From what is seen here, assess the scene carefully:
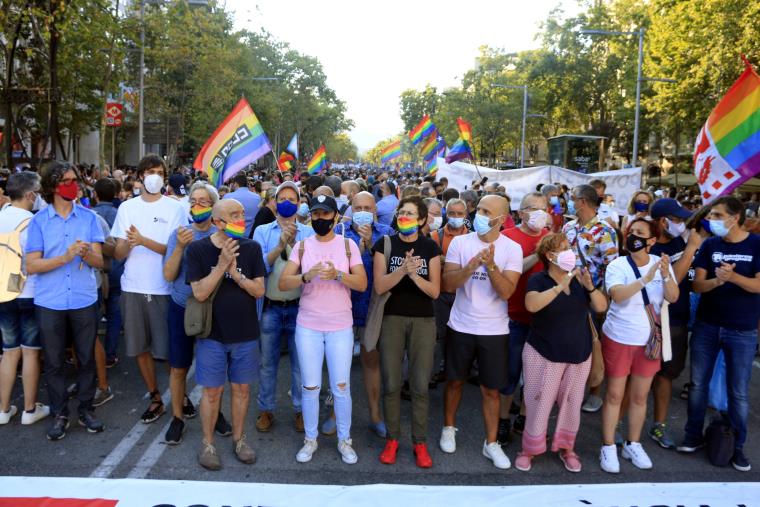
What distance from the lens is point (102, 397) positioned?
5734mm

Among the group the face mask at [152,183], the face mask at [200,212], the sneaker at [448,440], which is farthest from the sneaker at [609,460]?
the face mask at [152,183]

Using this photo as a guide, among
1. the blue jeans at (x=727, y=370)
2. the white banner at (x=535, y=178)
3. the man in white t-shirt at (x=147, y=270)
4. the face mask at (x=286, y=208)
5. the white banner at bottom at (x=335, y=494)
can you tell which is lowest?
the white banner at bottom at (x=335, y=494)

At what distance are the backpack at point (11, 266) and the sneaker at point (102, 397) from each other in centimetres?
121

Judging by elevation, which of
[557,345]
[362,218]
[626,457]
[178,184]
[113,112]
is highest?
[113,112]

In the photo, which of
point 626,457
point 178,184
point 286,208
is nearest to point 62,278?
point 286,208

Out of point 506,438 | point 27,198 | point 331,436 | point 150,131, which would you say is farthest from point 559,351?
point 150,131

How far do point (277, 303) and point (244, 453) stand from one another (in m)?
1.13

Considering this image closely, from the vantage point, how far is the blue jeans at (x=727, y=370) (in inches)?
187

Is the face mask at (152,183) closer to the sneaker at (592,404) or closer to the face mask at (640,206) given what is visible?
the sneaker at (592,404)

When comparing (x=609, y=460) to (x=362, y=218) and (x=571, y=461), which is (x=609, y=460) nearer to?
(x=571, y=461)

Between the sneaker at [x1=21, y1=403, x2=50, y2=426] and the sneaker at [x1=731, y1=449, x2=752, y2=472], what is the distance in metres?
5.34

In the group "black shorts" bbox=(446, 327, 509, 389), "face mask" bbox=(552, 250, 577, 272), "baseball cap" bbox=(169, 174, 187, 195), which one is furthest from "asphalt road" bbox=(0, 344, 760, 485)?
"baseball cap" bbox=(169, 174, 187, 195)

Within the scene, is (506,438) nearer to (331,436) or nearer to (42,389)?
(331,436)

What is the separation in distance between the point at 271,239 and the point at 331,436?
1.63m
